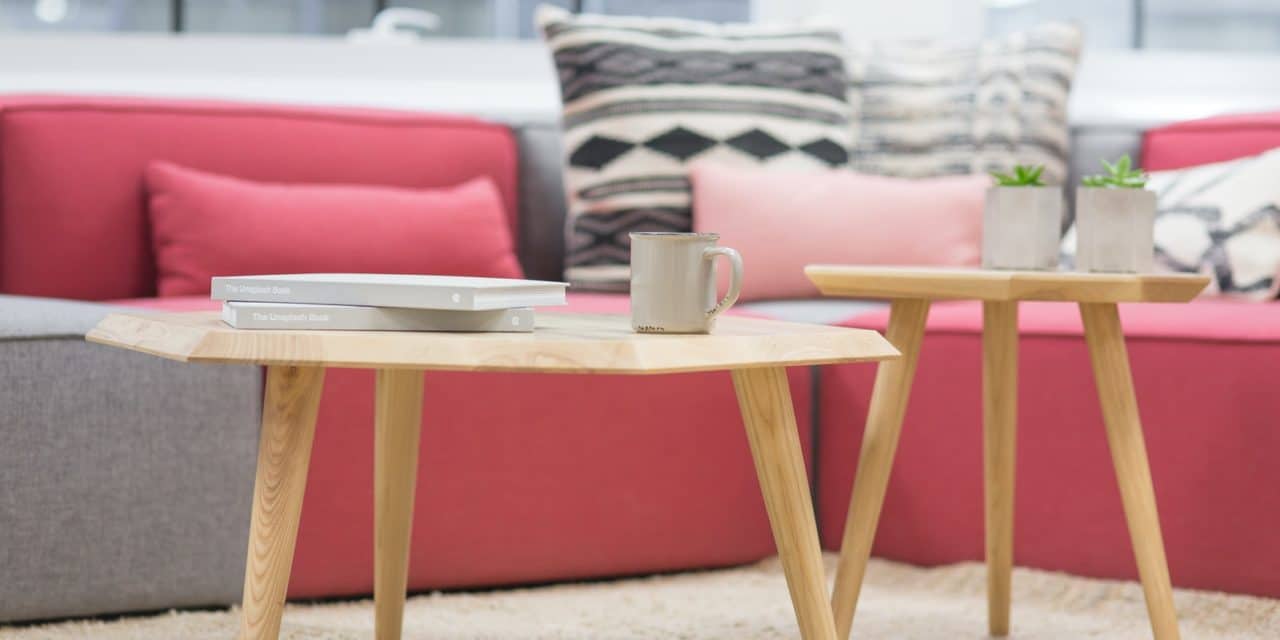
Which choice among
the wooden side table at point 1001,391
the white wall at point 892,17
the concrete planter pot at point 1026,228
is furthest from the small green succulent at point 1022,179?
the white wall at point 892,17

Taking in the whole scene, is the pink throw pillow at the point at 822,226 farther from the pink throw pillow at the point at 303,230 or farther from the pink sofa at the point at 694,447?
the pink throw pillow at the point at 303,230

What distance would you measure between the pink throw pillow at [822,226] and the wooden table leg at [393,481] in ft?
3.19

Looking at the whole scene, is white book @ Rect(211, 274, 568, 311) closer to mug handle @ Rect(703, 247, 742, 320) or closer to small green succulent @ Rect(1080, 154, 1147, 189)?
mug handle @ Rect(703, 247, 742, 320)

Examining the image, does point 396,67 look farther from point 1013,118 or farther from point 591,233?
point 1013,118

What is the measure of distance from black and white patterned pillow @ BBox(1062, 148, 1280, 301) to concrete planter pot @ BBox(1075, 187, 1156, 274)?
65cm

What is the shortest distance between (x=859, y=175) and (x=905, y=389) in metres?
0.98

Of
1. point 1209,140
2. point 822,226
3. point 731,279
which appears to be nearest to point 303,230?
point 822,226

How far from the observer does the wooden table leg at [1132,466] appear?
4.60 ft

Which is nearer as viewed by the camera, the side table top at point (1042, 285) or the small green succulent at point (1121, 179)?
the side table top at point (1042, 285)

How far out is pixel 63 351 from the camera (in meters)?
1.57

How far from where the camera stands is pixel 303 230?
7.04 feet

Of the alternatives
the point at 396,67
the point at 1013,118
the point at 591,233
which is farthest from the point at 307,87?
the point at 1013,118

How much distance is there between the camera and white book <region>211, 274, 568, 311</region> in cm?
99

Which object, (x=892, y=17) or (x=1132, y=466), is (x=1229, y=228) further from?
(x=892, y=17)
